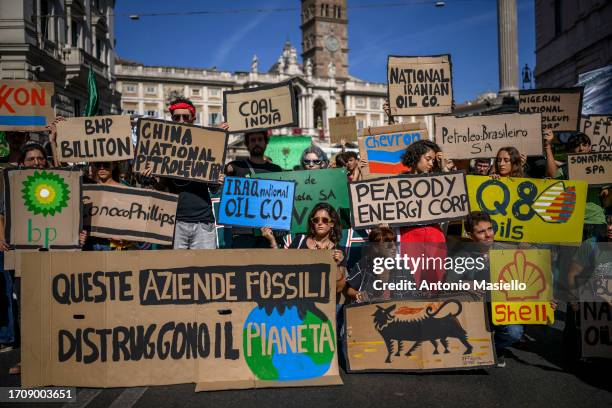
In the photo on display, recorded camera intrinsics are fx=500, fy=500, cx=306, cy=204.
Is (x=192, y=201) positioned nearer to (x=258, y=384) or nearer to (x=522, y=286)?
(x=258, y=384)

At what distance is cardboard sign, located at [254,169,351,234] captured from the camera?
5.13 m

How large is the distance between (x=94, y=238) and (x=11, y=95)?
69.8 inches

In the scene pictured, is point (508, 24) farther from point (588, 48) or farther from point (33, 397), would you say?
point (33, 397)

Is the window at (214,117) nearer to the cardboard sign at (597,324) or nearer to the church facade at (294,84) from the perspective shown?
the church facade at (294,84)

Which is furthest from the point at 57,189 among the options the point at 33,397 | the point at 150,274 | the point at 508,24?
the point at 508,24

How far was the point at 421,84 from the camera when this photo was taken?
568 cm

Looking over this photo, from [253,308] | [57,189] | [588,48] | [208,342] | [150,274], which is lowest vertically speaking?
[208,342]

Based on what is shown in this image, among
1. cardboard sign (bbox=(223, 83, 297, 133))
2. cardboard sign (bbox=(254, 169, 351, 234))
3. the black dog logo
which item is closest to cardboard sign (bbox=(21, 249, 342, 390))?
the black dog logo

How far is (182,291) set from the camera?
3434mm

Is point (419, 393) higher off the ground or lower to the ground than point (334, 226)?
lower

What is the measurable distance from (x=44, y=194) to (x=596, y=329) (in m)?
4.39

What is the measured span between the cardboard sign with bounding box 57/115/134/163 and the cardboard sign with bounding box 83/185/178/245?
1.42 ft

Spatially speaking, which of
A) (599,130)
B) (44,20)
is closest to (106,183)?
(599,130)

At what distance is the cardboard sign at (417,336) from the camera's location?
11.8ft
